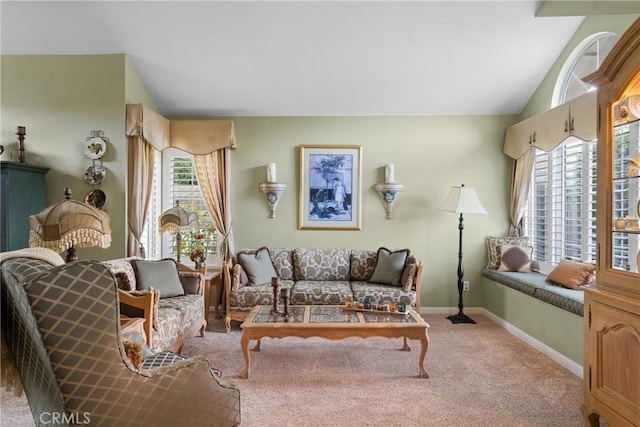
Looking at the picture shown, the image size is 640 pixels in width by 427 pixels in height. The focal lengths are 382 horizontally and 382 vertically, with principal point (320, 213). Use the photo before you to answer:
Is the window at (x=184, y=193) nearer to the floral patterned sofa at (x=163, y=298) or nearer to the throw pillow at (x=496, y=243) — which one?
the floral patterned sofa at (x=163, y=298)

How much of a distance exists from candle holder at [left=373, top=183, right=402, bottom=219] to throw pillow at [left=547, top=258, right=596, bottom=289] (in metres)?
2.02

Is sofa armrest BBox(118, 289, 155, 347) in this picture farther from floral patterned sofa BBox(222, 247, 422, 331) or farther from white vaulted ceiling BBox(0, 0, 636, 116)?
white vaulted ceiling BBox(0, 0, 636, 116)

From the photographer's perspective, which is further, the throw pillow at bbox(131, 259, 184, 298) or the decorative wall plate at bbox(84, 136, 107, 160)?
the decorative wall plate at bbox(84, 136, 107, 160)

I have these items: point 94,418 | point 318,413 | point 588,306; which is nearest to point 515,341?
point 588,306

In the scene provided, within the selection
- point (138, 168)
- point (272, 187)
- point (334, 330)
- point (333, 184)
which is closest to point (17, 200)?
point (138, 168)

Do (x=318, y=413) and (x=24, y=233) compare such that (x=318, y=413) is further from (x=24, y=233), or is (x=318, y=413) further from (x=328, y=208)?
(x=24, y=233)

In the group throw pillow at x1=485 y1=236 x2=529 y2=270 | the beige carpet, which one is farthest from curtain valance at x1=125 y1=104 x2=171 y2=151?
throw pillow at x1=485 y1=236 x2=529 y2=270

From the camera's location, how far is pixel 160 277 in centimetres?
378

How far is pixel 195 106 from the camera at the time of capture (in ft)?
16.6

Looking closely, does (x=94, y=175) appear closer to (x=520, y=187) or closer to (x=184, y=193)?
(x=184, y=193)

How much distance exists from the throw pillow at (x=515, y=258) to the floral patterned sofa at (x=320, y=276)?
1170 millimetres

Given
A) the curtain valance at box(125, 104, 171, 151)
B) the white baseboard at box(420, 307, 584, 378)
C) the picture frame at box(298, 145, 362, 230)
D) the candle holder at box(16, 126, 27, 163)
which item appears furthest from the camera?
the picture frame at box(298, 145, 362, 230)

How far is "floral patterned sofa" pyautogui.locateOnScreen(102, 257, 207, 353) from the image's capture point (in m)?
2.91

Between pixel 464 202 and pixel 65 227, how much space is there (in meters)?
4.11
